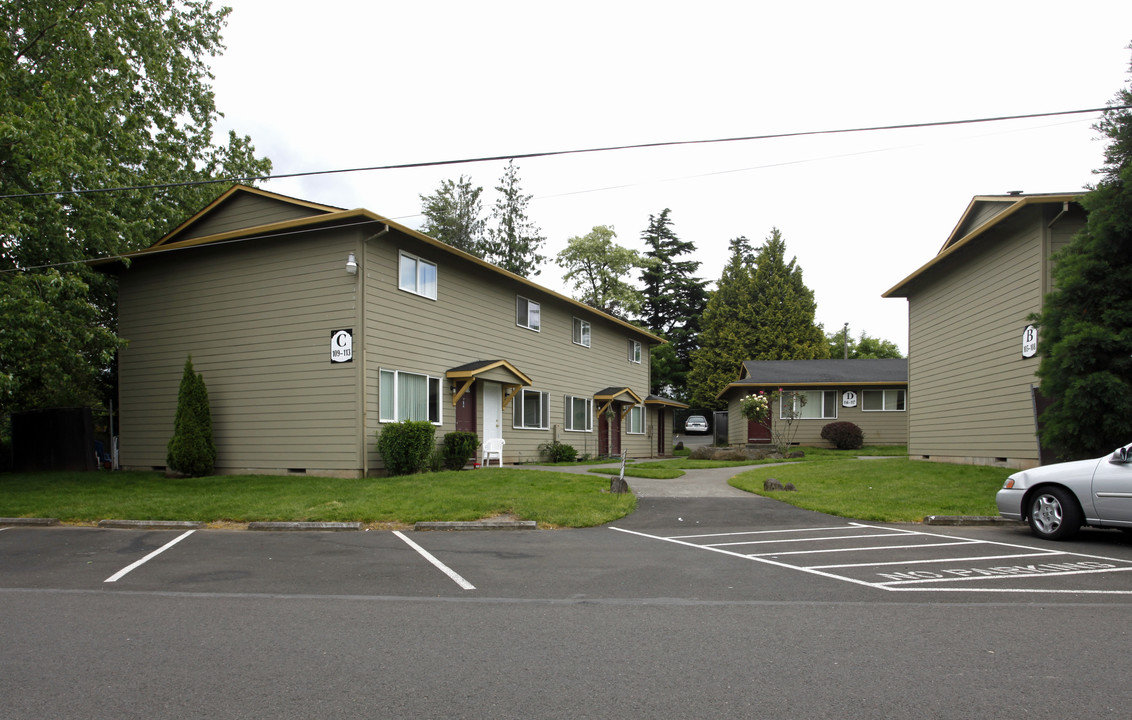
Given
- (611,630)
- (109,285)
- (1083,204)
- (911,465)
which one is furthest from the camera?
(109,285)

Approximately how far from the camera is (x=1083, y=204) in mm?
12898

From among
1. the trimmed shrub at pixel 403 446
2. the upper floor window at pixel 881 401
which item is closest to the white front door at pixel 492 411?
the trimmed shrub at pixel 403 446

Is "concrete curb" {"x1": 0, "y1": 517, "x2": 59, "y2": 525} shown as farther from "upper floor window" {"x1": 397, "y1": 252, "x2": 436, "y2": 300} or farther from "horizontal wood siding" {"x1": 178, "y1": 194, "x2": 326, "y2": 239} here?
"upper floor window" {"x1": 397, "y1": 252, "x2": 436, "y2": 300}

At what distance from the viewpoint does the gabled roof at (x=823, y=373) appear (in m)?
35.8

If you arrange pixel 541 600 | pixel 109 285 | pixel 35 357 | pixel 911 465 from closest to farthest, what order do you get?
pixel 541 600, pixel 35 357, pixel 911 465, pixel 109 285

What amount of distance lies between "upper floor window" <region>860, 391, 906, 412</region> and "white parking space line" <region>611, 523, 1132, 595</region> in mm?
26772

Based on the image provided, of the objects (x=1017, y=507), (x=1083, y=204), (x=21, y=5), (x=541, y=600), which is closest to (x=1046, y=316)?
(x=1083, y=204)

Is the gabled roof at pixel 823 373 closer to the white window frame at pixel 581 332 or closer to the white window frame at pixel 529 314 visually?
Result: the white window frame at pixel 581 332

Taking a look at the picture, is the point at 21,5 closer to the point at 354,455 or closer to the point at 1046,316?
the point at 354,455

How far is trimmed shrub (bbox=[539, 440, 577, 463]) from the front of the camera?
24.7 m

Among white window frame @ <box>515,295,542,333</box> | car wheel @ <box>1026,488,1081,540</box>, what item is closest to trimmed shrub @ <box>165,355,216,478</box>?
white window frame @ <box>515,295,542,333</box>

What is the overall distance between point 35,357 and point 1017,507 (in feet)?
59.7

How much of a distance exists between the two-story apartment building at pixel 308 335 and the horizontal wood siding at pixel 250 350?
0.12 feet

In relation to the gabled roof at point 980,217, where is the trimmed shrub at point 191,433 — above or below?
below
